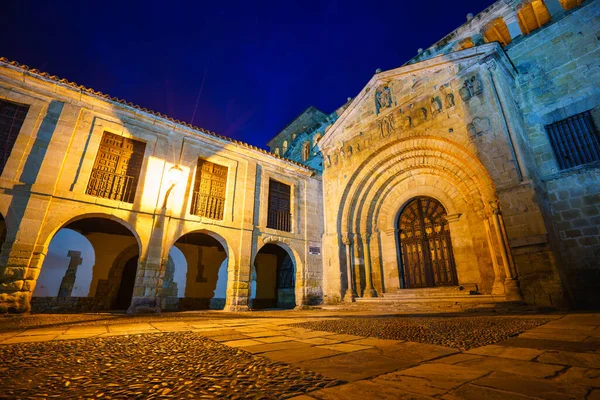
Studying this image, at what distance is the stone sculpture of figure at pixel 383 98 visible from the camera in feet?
32.8

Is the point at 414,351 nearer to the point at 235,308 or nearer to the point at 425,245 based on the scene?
the point at 425,245

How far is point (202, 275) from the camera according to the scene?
12742 mm

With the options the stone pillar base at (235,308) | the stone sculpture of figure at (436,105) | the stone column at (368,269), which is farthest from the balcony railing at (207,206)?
the stone sculpture of figure at (436,105)

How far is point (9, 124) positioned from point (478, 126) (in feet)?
43.1

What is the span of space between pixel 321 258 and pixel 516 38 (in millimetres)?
10647

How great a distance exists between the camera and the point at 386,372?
1486 millimetres

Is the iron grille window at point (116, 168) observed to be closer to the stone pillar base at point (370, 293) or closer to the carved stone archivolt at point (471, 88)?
the stone pillar base at point (370, 293)

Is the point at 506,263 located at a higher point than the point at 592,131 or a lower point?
lower

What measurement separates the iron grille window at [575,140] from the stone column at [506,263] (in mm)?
2448

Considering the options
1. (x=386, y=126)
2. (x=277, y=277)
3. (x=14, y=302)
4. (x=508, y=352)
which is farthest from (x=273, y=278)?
(x=508, y=352)

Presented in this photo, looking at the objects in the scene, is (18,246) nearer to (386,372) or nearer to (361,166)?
(386,372)

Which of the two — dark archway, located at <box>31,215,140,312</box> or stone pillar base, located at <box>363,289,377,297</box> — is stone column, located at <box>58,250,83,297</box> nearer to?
dark archway, located at <box>31,215,140,312</box>

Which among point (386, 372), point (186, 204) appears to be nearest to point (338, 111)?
point (186, 204)

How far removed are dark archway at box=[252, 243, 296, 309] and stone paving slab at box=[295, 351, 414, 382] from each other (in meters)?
11.4
